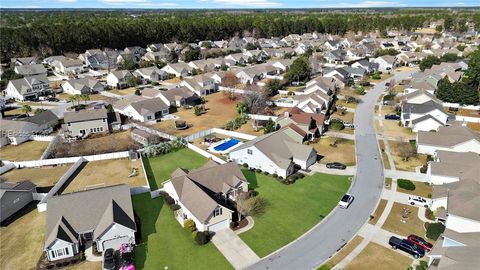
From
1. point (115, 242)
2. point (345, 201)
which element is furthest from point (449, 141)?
point (115, 242)

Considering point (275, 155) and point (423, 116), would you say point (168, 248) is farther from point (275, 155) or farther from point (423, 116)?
point (423, 116)

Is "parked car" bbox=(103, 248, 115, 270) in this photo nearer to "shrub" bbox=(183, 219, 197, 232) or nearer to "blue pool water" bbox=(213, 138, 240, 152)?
"shrub" bbox=(183, 219, 197, 232)

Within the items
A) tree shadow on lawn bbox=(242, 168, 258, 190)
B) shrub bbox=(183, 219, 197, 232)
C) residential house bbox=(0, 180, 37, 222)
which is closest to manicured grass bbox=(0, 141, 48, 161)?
residential house bbox=(0, 180, 37, 222)

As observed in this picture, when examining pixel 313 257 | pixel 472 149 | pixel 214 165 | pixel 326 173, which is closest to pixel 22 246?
pixel 214 165

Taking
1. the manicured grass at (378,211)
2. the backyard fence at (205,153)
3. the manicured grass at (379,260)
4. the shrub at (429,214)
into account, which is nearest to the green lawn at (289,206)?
the manicured grass at (378,211)

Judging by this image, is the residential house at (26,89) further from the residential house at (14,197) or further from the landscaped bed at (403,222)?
the landscaped bed at (403,222)

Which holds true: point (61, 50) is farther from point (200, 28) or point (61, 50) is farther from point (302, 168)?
point (302, 168)
